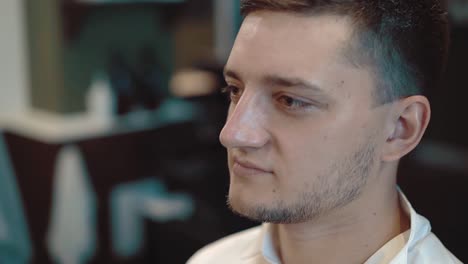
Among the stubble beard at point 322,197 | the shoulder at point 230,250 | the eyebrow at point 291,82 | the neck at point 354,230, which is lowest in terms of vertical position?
the shoulder at point 230,250

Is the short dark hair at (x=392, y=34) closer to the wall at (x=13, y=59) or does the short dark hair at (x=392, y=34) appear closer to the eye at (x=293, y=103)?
the eye at (x=293, y=103)

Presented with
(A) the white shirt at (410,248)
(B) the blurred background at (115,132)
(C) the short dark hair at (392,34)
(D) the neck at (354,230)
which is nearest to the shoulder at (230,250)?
(A) the white shirt at (410,248)

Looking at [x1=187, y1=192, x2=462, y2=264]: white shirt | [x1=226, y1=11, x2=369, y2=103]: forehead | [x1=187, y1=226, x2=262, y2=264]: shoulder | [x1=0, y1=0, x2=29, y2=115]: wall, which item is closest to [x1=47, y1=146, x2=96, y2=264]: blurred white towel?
[x1=0, y1=0, x2=29, y2=115]: wall

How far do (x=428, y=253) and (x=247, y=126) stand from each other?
1.20 ft

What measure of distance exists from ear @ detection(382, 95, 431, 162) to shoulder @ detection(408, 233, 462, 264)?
15 centimetres

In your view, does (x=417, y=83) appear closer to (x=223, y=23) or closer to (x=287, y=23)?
(x=287, y=23)

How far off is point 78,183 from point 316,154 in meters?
2.22

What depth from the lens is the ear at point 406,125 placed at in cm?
100

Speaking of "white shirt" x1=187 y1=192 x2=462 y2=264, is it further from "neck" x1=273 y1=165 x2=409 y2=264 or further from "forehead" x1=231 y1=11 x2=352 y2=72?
"forehead" x1=231 y1=11 x2=352 y2=72

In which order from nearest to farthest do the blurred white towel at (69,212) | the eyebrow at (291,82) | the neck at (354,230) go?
1. the eyebrow at (291,82)
2. the neck at (354,230)
3. the blurred white towel at (69,212)

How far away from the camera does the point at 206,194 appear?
3090 mm

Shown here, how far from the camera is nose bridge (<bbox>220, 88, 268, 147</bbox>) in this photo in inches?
37.2

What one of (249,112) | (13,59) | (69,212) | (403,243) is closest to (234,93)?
(249,112)

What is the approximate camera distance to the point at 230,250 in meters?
1.27
